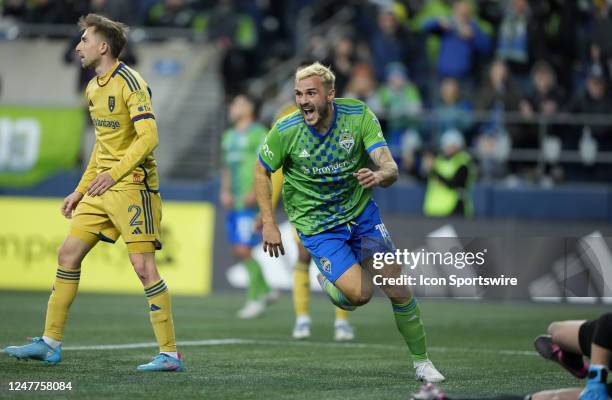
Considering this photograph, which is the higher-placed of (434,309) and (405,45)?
(405,45)

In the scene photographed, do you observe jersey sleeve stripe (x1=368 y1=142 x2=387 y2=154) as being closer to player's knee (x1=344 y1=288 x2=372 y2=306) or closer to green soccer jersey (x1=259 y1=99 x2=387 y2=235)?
green soccer jersey (x1=259 y1=99 x2=387 y2=235)

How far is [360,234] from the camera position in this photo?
8430 millimetres

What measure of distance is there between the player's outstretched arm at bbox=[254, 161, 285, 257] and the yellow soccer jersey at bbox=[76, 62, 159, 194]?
735 mm

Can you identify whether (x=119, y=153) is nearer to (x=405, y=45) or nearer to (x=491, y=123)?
(x=491, y=123)

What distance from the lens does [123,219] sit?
8.31 m

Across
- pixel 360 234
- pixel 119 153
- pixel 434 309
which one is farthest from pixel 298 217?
pixel 434 309

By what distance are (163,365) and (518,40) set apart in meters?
12.6

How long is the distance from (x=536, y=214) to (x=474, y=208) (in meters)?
0.90

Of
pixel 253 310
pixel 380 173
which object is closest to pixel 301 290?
pixel 253 310

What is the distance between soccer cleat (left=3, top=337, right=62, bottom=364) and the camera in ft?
27.4

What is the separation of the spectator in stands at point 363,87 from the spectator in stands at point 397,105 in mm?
167

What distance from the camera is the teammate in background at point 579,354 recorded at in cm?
605

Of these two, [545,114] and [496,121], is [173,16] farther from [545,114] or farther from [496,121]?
[545,114]

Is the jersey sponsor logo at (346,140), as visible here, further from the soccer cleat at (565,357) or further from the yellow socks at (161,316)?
the soccer cleat at (565,357)
